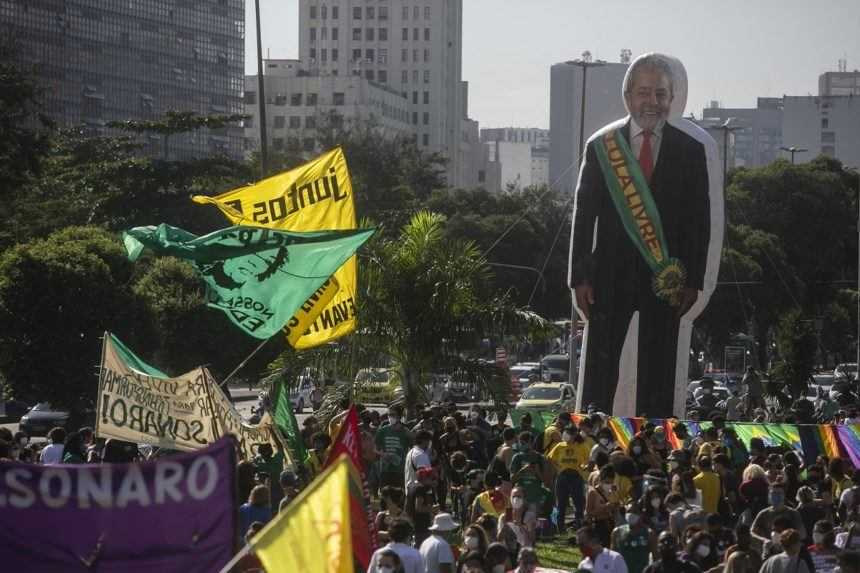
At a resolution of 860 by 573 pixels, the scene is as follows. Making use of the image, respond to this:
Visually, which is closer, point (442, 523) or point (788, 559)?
point (788, 559)

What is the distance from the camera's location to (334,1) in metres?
178

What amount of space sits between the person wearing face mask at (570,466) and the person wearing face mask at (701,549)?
6927mm

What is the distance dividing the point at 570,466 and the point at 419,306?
883 cm

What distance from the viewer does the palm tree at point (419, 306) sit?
94.9 ft

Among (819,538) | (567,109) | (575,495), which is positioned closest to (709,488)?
(575,495)

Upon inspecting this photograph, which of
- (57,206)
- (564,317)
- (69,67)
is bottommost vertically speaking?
(564,317)

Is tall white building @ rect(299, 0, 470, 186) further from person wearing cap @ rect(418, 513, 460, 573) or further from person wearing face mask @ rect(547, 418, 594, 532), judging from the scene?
person wearing cap @ rect(418, 513, 460, 573)

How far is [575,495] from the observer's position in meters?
20.5

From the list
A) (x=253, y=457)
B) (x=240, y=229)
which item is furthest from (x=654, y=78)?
(x=253, y=457)

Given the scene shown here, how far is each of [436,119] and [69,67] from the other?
2564 inches

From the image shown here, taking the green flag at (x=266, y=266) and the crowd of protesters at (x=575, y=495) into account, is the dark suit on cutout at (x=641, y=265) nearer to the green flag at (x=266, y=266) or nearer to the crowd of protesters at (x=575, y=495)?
the crowd of protesters at (x=575, y=495)

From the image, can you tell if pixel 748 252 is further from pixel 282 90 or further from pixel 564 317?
pixel 282 90

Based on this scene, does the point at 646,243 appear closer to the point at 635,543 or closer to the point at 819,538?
the point at 635,543

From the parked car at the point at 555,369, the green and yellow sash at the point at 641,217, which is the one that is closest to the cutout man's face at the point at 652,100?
the green and yellow sash at the point at 641,217
